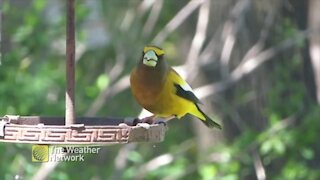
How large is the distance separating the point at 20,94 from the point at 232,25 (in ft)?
4.96

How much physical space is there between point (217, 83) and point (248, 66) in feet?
0.78

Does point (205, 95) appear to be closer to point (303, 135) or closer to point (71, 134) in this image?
point (303, 135)

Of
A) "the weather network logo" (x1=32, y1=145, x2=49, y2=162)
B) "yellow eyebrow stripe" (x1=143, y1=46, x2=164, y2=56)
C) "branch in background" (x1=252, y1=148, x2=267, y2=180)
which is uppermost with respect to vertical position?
"branch in background" (x1=252, y1=148, x2=267, y2=180)

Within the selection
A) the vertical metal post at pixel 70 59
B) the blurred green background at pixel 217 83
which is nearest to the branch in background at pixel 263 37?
the blurred green background at pixel 217 83

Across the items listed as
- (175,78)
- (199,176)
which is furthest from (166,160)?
(175,78)

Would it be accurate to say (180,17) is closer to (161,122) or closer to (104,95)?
(104,95)

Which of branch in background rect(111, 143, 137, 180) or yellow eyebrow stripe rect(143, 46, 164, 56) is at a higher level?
branch in background rect(111, 143, 137, 180)

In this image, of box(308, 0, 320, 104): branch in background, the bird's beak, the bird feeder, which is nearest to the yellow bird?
the bird's beak

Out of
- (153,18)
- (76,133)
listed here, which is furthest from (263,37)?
(76,133)

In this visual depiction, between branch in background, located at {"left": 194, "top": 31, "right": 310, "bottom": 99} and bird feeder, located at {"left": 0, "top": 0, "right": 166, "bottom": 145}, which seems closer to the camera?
bird feeder, located at {"left": 0, "top": 0, "right": 166, "bottom": 145}

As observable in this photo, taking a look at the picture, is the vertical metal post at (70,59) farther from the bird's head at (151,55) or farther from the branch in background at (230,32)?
the branch in background at (230,32)

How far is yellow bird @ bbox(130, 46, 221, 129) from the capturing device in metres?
3.90

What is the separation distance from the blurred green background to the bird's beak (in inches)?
90.6

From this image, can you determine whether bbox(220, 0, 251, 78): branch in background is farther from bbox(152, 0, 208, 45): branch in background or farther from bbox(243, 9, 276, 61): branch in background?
bbox(152, 0, 208, 45): branch in background
